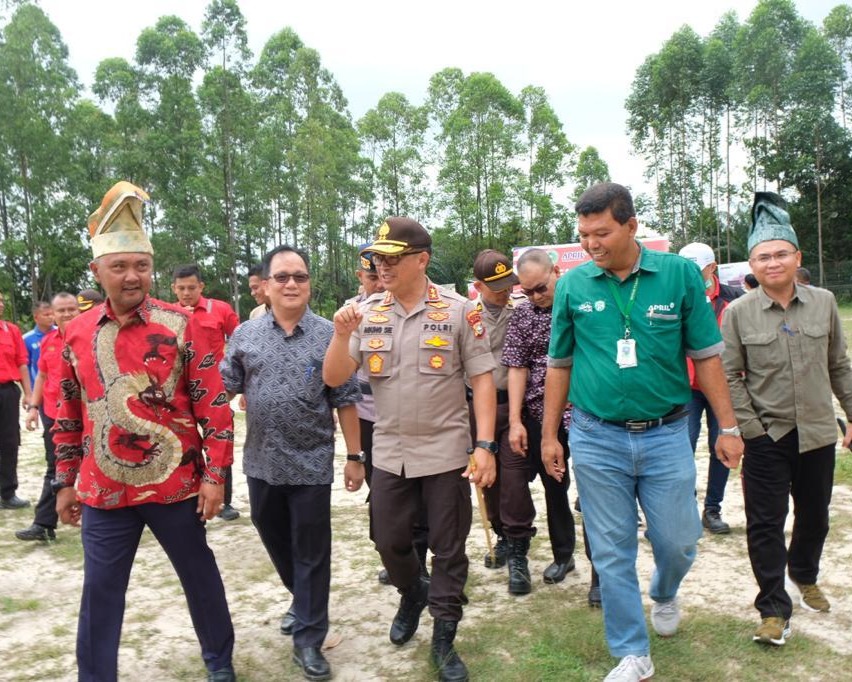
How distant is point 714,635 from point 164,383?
2948 mm

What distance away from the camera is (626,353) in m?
2.99

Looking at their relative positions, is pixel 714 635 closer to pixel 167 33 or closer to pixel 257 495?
pixel 257 495

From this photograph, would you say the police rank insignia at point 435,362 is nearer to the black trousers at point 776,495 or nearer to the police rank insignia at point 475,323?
the police rank insignia at point 475,323

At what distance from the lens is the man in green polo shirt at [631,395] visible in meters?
3.00

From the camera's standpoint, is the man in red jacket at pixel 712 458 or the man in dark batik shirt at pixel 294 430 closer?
the man in dark batik shirt at pixel 294 430

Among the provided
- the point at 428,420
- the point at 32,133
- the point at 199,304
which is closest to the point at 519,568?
the point at 428,420

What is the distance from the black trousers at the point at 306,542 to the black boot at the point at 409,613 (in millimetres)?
416

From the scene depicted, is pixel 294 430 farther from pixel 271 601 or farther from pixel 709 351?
pixel 709 351

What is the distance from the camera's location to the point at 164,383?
2945 mm

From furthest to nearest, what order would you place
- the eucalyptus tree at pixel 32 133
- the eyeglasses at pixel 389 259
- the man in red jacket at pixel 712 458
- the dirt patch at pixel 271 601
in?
the eucalyptus tree at pixel 32 133 → the man in red jacket at pixel 712 458 → the dirt patch at pixel 271 601 → the eyeglasses at pixel 389 259

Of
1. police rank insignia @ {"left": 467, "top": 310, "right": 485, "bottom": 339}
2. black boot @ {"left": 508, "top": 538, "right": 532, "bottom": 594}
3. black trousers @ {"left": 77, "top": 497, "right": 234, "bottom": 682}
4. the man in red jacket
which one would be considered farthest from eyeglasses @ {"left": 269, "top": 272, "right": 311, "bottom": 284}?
the man in red jacket

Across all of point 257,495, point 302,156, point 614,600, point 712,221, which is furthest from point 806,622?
point 712,221

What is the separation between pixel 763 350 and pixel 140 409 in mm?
2964

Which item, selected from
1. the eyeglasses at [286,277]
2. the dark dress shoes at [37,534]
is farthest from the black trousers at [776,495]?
the dark dress shoes at [37,534]
